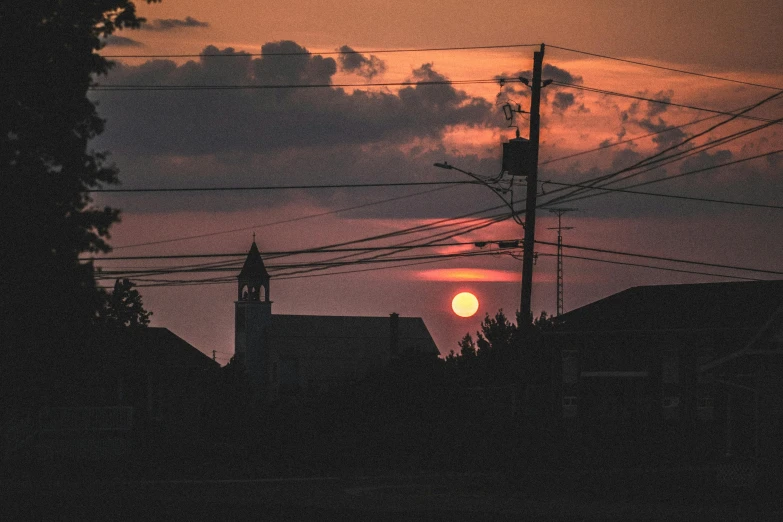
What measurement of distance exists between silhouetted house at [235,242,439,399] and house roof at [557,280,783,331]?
5185 cm

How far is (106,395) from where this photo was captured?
53594 mm

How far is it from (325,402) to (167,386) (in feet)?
50.9

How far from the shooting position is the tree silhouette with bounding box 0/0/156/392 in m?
21.5

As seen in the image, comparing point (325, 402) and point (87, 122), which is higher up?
point (87, 122)

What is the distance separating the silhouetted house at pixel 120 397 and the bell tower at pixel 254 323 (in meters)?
39.4

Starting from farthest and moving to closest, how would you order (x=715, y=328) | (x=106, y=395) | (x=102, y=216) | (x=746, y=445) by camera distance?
(x=106, y=395) < (x=715, y=328) < (x=746, y=445) < (x=102, y=216)

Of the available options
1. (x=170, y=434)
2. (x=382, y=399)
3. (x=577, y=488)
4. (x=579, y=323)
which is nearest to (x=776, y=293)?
(x=579, y=323)

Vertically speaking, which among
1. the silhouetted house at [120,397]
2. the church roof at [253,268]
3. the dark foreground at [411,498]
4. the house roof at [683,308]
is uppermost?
the church roof at [253,268]

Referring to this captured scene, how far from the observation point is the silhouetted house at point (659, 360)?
42500 mm

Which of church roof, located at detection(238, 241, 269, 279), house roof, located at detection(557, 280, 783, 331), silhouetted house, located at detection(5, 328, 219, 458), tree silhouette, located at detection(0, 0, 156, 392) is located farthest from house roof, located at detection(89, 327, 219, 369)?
church roof, located at detection(238, 241, 269, 279)

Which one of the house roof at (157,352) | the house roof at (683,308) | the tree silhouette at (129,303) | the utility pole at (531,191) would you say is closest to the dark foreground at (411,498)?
the utility pole at (531,191)

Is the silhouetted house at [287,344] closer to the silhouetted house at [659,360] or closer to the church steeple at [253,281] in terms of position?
the church steeple at [253,281]

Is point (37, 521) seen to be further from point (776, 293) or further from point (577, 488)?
point (776, 293)

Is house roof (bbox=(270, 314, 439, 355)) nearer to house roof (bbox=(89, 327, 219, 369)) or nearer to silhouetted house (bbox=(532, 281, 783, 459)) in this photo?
house roof (bbox=(89, 327, 219, 369))
